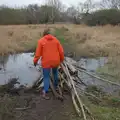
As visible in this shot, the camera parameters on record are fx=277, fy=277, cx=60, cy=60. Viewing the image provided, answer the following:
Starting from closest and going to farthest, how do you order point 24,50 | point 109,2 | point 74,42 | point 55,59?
point 55,59 < point 24,50 < point 74,42 < point 109,2

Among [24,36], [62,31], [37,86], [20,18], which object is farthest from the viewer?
[20,18]

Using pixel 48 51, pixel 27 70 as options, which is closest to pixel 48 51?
pixel 48 51

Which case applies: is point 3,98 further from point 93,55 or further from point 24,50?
point 24,50

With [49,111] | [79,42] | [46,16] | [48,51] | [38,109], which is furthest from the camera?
[46,16]

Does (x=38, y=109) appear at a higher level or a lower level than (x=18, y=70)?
higher

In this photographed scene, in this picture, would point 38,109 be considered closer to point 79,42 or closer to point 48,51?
point 48,51

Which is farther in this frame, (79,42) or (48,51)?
(79,42)

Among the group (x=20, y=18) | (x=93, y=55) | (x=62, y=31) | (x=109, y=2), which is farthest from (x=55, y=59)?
(x=109, y=2)

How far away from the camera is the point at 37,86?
9.19m

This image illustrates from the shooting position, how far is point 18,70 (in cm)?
1398

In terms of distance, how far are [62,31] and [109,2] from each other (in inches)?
1489

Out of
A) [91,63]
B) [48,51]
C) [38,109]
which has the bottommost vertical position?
[91,63]

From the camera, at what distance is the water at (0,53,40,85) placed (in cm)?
1170

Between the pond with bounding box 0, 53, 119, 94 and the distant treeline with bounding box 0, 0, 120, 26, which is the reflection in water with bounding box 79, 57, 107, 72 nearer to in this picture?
the pond with bounding box 0, 53, 119, 94
